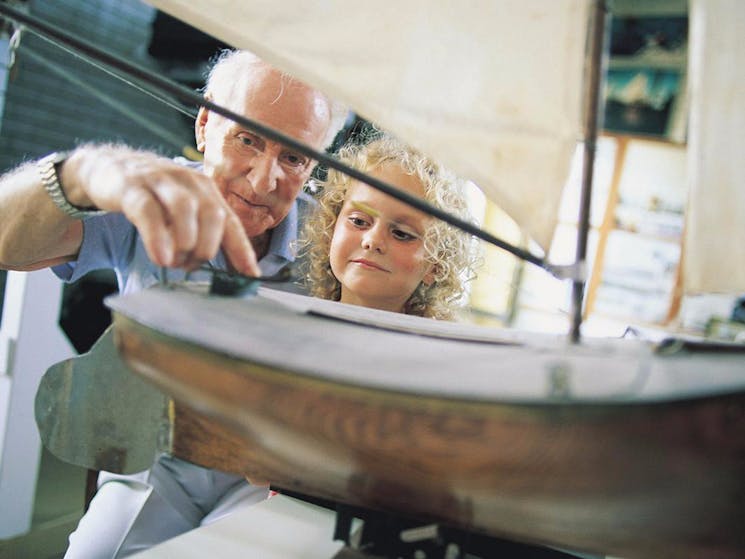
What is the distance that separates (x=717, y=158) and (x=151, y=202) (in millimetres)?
501

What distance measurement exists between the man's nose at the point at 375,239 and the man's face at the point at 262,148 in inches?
7.3

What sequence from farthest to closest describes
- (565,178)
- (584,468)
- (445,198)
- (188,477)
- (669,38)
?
1. (669,38)
2. (445,198)
3. (188,477)
4. (565,178)
5. (584,468)

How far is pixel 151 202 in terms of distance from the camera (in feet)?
1.60

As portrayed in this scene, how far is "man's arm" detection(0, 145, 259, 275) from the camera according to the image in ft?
1.58

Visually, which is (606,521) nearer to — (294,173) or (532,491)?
(532,491)

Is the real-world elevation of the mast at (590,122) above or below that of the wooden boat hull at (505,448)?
above

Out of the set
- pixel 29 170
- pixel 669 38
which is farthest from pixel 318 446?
pixel 669 38

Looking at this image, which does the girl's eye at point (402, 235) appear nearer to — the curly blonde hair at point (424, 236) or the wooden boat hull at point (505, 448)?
the curly blonde hair at point (424, 236)

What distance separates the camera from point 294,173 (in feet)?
3.48

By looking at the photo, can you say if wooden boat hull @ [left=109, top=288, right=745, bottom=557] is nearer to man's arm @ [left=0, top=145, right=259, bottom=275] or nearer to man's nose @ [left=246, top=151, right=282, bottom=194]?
man's arm @ [left=0, top=145, right=259, bottom=275]

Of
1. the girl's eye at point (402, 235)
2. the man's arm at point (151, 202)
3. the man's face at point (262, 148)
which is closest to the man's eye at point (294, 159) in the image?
the man's face at point (262, 148)

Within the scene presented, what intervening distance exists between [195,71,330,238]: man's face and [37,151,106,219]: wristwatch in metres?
0.38

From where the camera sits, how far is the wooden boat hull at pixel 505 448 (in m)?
0.36

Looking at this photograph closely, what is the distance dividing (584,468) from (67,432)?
1.93ft
